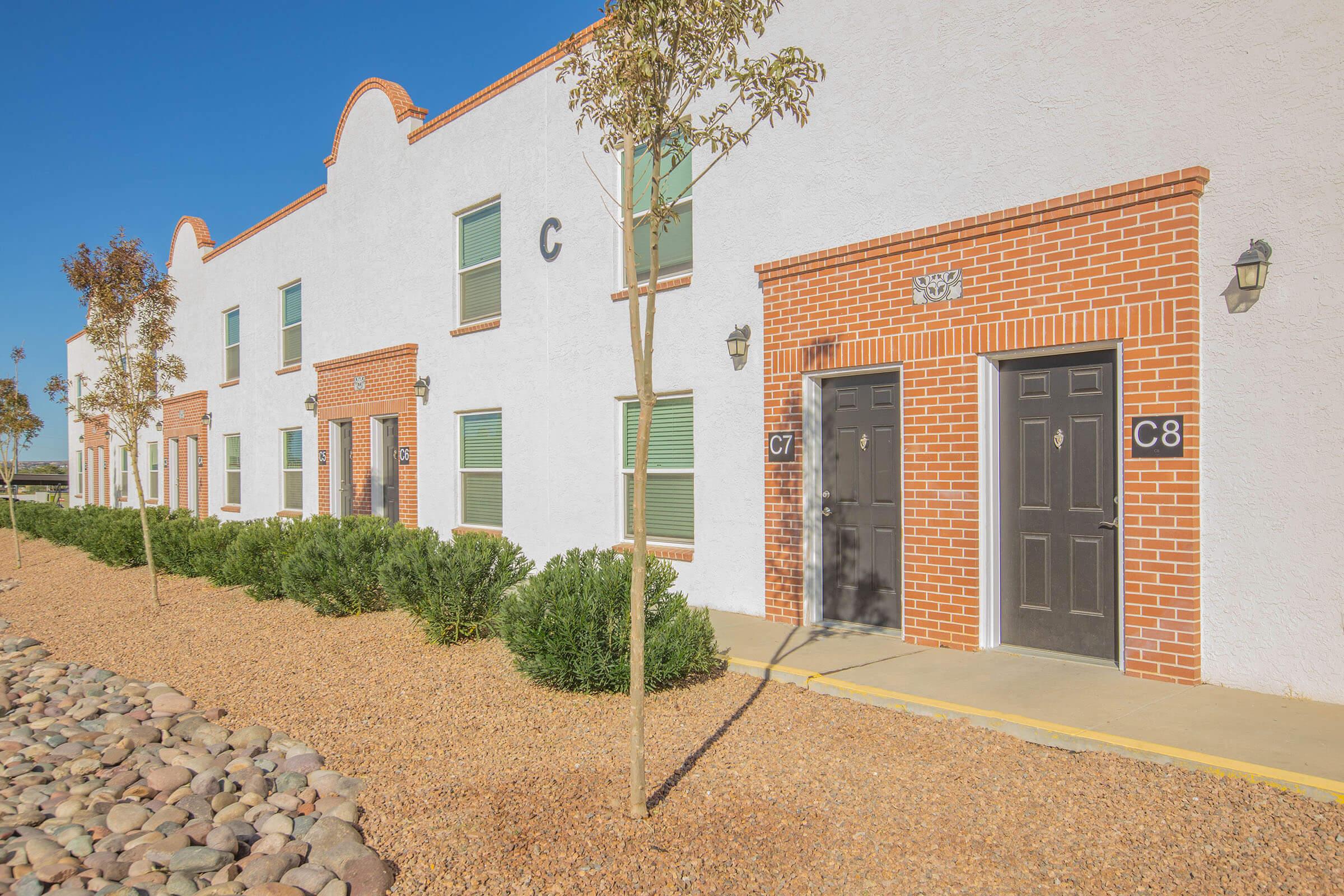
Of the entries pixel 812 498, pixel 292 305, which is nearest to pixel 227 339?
pixel 292 305

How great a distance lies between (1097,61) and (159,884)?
281 inches

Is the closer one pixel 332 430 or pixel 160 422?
pixel 332 430

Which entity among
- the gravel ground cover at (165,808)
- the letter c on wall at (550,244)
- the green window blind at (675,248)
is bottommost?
the gravel ground cover at (165,808)

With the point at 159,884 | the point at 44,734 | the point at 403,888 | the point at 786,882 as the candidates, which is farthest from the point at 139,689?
the point at 786,882

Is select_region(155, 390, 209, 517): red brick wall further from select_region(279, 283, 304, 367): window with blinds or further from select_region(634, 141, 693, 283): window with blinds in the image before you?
select_region(634, 141, 693, 283): window with blinds

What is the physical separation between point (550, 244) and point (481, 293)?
188 centimetres

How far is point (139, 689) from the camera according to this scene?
22.5 ft

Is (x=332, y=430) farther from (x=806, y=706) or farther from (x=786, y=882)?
(x=786, y=882)

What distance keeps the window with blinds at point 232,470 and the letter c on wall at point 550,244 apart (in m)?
11.2

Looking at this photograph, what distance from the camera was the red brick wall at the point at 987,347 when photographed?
17.5 feet

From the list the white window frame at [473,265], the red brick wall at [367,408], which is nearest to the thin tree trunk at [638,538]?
the white window frame at [473,265]

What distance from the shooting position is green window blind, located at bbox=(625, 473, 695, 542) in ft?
29.0

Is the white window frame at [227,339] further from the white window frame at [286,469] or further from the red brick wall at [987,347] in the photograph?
the red brick wall at [987,347]

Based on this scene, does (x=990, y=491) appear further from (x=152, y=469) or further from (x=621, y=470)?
(x=152, y=469)
